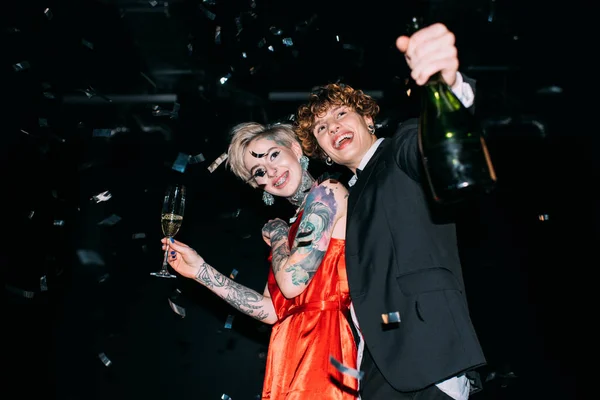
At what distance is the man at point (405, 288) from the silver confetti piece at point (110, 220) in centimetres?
271

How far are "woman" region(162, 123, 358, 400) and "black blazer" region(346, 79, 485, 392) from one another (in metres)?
0.27

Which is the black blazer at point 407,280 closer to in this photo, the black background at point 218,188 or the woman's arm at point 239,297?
the woman's arm at point 239,297

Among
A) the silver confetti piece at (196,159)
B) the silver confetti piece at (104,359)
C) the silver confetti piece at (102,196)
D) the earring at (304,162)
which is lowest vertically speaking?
the silver confetti piece at (104,359)

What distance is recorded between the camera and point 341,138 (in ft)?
6.35

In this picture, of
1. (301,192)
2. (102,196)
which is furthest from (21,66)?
(301,192)

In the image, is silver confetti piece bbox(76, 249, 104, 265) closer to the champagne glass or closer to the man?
the champagne glass

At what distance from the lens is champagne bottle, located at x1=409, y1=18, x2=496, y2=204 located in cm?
90

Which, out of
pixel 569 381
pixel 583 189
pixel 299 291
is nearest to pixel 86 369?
pixel 299 291

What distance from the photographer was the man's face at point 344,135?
Answer: 6.29 ft

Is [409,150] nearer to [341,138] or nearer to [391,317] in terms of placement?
[391,317]

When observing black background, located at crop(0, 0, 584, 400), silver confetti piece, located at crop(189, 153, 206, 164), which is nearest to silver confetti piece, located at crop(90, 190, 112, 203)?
black background, located at crop(0, 0, 584, 400)

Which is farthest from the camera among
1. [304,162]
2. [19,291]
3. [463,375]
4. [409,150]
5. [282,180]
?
[19,291]

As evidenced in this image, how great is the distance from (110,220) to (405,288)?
9.76ft

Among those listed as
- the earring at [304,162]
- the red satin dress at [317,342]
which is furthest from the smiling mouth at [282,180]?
the red satin dress at [317,342]
